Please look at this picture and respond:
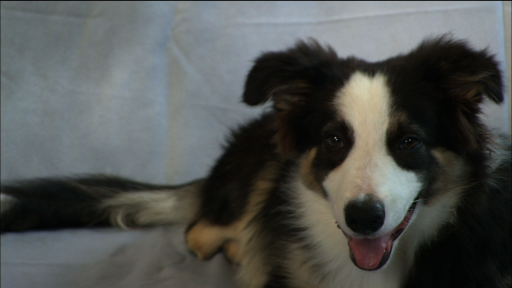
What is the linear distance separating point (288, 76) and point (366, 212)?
687 millimetres

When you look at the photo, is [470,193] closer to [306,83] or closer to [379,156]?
[379,156]

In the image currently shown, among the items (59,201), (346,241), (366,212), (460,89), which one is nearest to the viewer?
(366,212)

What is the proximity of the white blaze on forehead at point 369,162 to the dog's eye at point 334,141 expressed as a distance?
0.08 m

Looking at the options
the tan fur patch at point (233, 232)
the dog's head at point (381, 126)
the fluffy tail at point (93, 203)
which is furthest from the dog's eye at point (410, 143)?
the fluffy tail at point (93, 203)

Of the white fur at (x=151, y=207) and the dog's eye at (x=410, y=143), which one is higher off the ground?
the dog's eye at (x=410, y=143)

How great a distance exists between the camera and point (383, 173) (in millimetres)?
1799

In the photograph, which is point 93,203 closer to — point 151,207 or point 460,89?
point 151,207

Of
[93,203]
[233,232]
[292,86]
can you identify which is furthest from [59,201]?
[292,86]

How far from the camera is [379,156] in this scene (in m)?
1.86

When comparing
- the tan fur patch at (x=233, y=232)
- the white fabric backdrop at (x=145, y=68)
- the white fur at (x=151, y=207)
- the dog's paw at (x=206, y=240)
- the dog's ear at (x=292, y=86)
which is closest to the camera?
the dog's ear at (x=292, y=86)

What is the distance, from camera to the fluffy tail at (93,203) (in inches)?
117

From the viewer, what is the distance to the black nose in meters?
1.71

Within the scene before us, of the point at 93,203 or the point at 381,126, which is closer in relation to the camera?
the point at 381,126

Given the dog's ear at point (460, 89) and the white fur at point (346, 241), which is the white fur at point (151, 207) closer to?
the white fur at point (346, 241)
